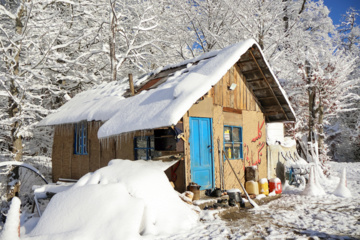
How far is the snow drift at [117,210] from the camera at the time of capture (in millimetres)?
5191

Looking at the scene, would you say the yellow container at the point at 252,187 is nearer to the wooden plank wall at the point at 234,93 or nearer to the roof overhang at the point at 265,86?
the wooden plank wall at the point at 234,93

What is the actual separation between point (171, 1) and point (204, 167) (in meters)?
14.9

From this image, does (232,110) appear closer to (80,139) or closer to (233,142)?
(233,142)

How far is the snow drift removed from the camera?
5191mm

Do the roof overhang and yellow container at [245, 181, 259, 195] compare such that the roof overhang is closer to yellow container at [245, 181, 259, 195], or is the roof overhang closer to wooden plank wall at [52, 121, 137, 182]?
yellow container at [245, 181, 259, 195]

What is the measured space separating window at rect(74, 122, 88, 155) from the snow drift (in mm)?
4648

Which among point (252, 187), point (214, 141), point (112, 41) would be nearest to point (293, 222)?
point (252, 187)

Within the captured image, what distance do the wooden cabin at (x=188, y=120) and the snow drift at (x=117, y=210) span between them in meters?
1.25

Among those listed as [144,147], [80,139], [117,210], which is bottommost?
[117,210]

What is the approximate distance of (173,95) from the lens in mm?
7297

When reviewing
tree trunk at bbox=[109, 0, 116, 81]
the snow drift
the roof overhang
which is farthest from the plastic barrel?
tree trunk at bbox=[109, 0, 116, 81]

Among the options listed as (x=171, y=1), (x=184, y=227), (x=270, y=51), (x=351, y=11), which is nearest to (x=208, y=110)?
(x=184, y=227)

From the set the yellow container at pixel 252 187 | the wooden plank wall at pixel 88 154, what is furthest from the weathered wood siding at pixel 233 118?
the wooden plank wall at pixel 88 154

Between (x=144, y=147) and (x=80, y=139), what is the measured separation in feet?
12.8
